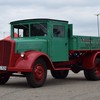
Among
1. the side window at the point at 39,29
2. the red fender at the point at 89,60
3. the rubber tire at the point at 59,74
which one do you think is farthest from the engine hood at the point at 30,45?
the rubber tire at the point at 59,74

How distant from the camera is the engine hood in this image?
13.5 meters

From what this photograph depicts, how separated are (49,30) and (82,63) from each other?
2.77 meters

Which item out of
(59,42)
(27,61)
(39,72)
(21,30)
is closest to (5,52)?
(27,61)

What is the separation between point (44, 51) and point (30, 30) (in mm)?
1113

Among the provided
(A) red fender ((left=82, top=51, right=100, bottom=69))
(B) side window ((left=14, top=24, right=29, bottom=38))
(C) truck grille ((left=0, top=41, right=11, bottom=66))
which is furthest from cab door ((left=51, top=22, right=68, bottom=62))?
(C) truck grille ((left=0, top=41, right=11, bottom=66))

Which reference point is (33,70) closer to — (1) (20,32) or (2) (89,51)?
(1) (20,32)

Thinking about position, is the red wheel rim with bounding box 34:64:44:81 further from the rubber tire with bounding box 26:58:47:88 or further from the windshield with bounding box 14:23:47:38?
the windshield with bounding box 14:23:47:38

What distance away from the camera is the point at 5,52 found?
1344cm

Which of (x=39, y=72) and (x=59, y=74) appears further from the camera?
(x=59, y=74)

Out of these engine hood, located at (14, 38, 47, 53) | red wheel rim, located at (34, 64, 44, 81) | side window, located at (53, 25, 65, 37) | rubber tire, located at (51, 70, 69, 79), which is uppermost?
side window, located at (53, 25, 65, 37)

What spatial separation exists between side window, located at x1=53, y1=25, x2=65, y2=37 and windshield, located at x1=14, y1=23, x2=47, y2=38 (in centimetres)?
44

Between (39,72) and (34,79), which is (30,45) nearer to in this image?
(39,72)

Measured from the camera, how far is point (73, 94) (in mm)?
11523

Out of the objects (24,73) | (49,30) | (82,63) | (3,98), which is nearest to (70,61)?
(82,63)
